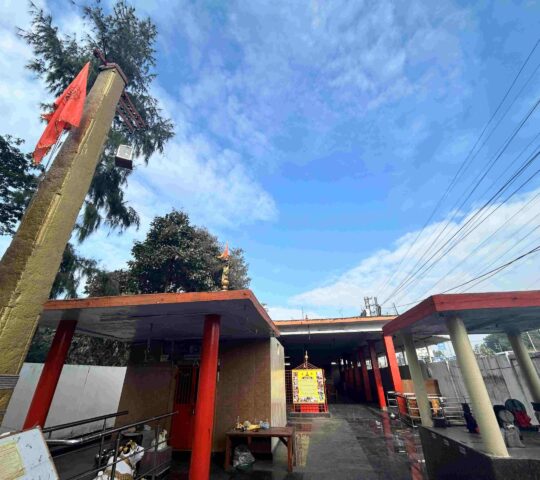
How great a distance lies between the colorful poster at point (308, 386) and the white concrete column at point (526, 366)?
9.99 meters

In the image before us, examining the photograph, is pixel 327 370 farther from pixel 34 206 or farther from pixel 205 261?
pixel 34 206

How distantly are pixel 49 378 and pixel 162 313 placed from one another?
2.88m

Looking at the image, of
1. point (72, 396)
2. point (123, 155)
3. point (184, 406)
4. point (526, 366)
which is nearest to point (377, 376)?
point (526, 366)

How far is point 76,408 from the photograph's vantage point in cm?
1020

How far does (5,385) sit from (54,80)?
15246 mm

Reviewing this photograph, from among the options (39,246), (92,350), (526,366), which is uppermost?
(92,350)

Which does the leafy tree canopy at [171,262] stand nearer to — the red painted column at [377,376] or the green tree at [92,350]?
the green tree at [92,350]

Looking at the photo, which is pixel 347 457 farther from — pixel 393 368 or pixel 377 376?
pixel 377 376

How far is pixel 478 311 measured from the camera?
4465 millimetres

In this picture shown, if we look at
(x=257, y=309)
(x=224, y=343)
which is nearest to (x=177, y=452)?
(x=224, y=343)

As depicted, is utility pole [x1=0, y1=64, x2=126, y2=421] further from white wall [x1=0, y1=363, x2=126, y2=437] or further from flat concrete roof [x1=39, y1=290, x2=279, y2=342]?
white wall [x1=0, y1=363, x2=126, y2=437]

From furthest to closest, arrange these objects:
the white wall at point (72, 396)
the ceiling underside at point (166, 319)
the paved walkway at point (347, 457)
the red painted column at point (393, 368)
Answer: the red painted column at point (393, 368), the white wall at point (72, 396), the paved walkway at point (347, 457), the ceiling underside at point (166, 319)

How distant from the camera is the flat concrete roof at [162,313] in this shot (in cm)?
466

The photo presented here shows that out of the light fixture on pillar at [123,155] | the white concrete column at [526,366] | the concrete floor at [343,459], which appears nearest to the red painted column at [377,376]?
the concrete floor at [343,459]
